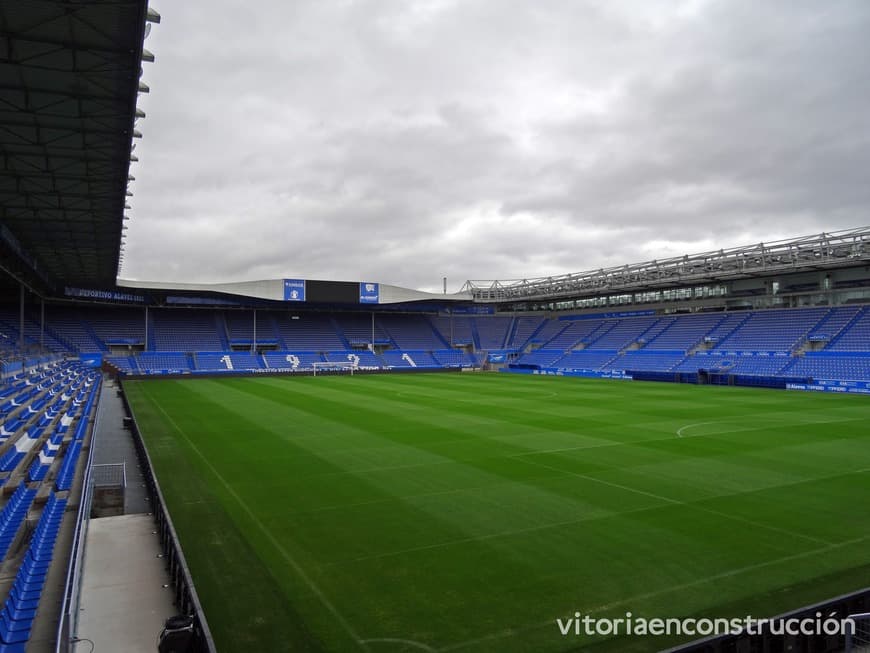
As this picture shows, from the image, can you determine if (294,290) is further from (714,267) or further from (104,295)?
(714,267)

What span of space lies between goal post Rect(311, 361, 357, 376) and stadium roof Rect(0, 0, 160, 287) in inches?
1343

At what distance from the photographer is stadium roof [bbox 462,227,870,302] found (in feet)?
125

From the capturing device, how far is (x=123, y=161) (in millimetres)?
16016

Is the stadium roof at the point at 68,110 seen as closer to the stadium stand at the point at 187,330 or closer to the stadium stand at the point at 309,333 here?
the stadium stand at the point at 187,330

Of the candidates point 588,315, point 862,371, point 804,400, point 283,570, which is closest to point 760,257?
point 862,371

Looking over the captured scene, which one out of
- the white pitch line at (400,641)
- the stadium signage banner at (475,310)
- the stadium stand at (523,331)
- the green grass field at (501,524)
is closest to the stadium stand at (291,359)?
the stadium signage banner at (475,310)

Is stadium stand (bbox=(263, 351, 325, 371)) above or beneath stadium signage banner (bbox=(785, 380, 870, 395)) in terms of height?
above

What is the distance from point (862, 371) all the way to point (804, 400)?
9.17 metres

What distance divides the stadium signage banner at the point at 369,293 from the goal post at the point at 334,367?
663 centimetres

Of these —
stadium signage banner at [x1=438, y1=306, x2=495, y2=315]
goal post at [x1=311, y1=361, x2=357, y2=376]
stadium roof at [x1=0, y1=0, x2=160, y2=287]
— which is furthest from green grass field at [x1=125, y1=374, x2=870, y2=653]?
stadium signage banner at [x1=438, y1=306, x2=495, y2=315]

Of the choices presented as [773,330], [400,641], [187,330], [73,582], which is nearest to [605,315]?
[773,330]

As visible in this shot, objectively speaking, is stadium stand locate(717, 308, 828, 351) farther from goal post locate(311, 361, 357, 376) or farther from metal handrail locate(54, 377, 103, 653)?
metal handrail locate(54, 377, 103, 653)

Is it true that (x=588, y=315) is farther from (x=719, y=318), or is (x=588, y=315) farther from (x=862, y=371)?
(x=862, y=371)

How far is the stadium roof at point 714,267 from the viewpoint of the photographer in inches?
1499
